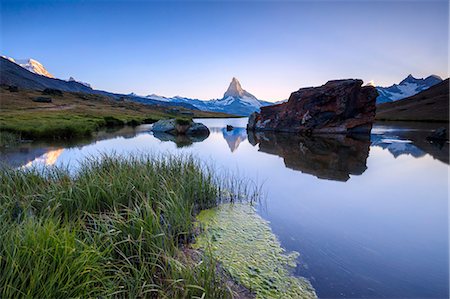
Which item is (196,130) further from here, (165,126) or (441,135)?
(441,135)

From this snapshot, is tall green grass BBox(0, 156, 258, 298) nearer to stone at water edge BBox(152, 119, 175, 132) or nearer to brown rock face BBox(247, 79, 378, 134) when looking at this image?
stone at water edge BBox(152, 119, 175, 132)

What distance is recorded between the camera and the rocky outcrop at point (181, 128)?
132 feet

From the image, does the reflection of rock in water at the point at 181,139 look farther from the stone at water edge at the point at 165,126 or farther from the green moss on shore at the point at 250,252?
the green moss on shore at the point at 250,252

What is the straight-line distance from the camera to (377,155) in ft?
64.0

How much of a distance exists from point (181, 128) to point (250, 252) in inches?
1436


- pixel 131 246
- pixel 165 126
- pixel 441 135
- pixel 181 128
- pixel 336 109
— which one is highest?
pixel 336 109

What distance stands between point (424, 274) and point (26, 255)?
6.48 metres

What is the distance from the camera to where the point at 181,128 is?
133 feet

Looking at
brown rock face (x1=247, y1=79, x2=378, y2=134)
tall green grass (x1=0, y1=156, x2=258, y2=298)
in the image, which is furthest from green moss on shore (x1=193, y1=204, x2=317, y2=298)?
brown rock face (x1=247, y1=79, x2=378, y2=134)

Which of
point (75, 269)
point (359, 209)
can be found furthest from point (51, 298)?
Answer: point (359, 209)

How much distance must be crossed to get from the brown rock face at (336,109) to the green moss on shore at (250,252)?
34.6 metres

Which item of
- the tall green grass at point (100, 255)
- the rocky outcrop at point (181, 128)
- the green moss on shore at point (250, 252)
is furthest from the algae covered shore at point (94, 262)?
the rocky outcrop at point (181, 128)

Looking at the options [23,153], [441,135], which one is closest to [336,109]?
[441,135]

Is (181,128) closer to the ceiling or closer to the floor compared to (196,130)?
closer to the ceiling
